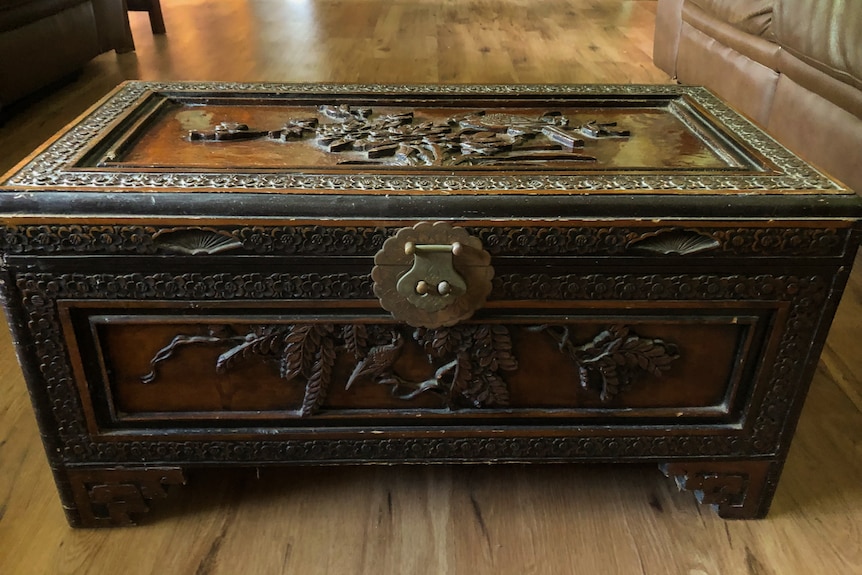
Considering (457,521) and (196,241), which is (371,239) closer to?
(196,241)

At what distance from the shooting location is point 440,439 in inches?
39.0

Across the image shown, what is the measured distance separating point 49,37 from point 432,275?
7.73ft

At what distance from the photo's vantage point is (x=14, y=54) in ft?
7.73

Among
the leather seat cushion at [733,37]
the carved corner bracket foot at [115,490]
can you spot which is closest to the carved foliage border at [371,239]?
the carved corner bracket foot at [115,490]

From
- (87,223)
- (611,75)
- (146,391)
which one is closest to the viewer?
(87,223)

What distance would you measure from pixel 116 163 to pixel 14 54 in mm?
1840

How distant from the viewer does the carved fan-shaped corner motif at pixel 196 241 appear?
84 cm

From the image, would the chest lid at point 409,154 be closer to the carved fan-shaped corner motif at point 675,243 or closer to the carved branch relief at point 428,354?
the carved fan-shaped corner motif at point 675,243

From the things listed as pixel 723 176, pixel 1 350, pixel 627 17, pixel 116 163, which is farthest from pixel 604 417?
pixel 627 17

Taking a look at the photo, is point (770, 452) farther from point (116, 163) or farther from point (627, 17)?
point (627, 17)

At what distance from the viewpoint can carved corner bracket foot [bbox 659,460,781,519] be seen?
1.01 metres

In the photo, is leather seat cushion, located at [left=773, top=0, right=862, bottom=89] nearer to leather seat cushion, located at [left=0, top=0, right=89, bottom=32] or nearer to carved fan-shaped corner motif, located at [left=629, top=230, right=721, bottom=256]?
carved fan-shaped corner motif, located at [left=629, top=230, right=721, bottom=256]

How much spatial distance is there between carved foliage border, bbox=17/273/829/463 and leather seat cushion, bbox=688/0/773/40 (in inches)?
54.1

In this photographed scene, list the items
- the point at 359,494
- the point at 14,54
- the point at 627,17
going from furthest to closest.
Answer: the point at 627,17 < the point at 14,54 < the point at 359,494
